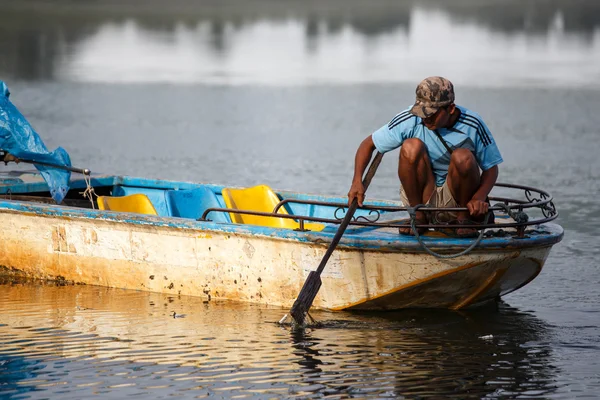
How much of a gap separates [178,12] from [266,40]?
43.5 feet

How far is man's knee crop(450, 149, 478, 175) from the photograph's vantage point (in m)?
7.65

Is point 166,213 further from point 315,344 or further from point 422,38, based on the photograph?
point 422,38

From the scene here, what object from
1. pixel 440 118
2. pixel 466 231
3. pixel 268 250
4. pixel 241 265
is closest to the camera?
pixel 440 118

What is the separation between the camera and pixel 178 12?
2281 inches

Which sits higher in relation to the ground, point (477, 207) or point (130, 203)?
point (130, 203)

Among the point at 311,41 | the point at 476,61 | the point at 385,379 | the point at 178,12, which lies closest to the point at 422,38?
the point at 311,41

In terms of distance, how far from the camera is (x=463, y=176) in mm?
7699

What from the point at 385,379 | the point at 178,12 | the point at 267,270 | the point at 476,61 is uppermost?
the point at 178,12

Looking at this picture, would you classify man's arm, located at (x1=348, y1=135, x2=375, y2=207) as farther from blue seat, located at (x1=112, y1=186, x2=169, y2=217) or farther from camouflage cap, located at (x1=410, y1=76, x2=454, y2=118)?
blue seat, located at (x1=112, y1=186, x2=169, y2=217)

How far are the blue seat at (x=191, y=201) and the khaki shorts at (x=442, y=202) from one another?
2.59 m

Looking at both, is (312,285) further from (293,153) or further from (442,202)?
(293,153)

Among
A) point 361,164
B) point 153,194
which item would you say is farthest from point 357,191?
point 153,194

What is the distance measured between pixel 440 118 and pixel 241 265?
2.01 metres

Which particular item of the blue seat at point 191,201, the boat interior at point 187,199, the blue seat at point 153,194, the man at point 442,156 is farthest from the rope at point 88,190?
the man at point 442,156
